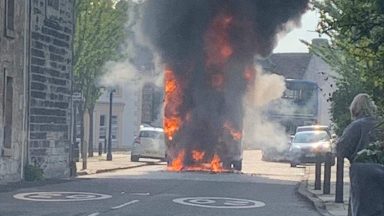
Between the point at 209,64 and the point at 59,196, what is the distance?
1382 cm

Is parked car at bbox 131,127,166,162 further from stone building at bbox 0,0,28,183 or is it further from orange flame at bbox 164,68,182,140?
stone building at bbox 0,0,28,183

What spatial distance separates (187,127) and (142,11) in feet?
15.2

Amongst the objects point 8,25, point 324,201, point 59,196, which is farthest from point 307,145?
point 59,196

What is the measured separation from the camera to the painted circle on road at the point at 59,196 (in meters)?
16.5

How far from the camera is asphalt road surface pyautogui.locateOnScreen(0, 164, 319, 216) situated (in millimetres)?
14492

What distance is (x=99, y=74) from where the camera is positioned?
129 feet

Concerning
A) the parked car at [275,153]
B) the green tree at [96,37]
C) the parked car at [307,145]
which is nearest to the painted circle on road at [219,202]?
the green tree at [96,37]

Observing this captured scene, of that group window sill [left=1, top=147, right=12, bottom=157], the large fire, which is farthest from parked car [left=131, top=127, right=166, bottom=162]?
window sill [left=1, top=147, right=12, bottom=157]

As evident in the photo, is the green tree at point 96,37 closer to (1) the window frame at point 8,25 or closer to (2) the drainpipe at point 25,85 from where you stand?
(2) the drainpipe at point 25,85

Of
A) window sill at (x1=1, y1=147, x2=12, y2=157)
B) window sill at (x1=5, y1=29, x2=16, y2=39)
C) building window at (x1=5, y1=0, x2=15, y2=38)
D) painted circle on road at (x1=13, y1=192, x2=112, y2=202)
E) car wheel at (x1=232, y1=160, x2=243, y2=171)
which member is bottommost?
painted circle on road at (x1=13, y1=192, x2=112, y2=202)

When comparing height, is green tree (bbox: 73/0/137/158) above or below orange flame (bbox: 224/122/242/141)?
above

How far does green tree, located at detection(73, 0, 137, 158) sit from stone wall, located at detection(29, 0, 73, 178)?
32.7 ft

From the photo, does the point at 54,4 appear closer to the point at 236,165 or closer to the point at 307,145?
the point at 236,165

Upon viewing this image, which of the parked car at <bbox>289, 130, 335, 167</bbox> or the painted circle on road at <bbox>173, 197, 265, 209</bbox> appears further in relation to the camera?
the parked car at <bbox>289, 130, 335, 167</bbox>
